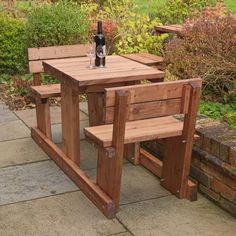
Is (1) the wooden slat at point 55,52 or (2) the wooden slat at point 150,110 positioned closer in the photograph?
(2) the wooden slat at point 150,110

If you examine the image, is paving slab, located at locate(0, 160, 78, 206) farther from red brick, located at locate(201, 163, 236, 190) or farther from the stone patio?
red brick, located at locate(201, 163, 236, 190)

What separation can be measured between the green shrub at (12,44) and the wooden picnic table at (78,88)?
308 centimetres

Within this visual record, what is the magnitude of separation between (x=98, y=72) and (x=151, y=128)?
0.85 metres

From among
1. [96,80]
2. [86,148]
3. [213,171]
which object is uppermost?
[96,80]

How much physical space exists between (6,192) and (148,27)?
16.4ft

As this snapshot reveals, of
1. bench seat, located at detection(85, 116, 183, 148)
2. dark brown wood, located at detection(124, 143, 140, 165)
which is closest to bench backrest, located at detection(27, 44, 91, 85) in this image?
dark brown wood, located at detection(124, 143, 140, 165)

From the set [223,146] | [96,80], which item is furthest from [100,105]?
[223,146]

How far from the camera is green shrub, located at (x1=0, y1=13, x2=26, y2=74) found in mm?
7996

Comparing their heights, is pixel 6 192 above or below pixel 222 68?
below

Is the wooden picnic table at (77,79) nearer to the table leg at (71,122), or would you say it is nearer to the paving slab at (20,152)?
the table leg at (71,122)

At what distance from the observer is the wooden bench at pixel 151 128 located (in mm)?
3754

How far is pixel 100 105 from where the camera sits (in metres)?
5.38

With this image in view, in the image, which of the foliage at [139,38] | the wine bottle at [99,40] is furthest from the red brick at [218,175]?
the foliage at [139,38]

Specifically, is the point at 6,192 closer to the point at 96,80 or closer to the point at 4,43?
the point at 96,80
